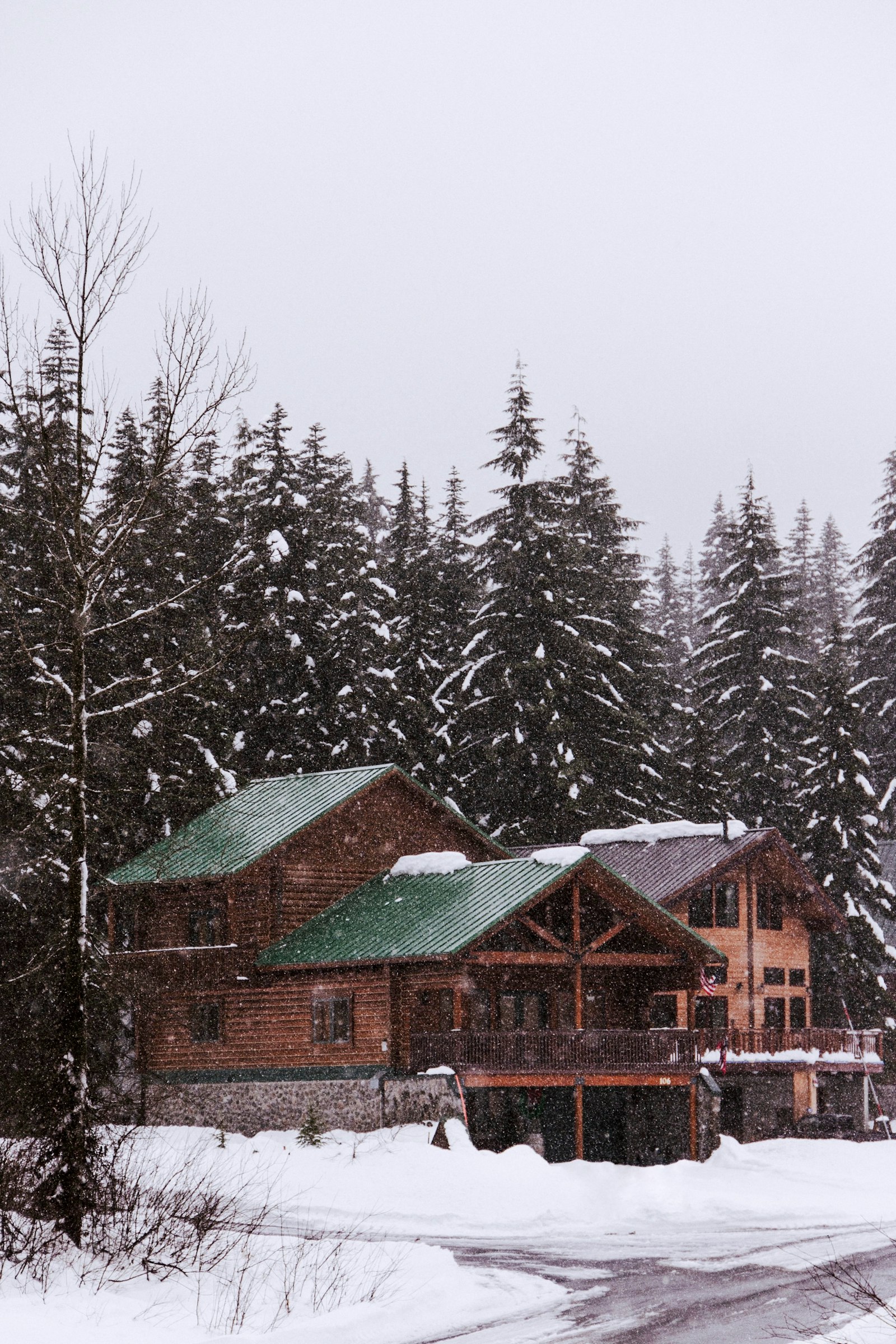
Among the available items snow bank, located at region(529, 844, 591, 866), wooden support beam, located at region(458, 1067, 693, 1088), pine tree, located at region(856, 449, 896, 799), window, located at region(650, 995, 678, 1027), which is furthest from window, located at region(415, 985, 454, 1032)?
pine tree, located at region(856, 449, 896, 799)

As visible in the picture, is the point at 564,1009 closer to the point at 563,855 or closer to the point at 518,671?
the point at 563,855

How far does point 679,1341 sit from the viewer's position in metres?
15.3

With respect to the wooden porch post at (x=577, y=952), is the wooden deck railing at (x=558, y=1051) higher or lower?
lower

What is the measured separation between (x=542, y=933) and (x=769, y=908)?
52.1ft

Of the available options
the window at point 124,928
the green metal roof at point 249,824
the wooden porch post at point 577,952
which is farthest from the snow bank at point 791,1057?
the window at point 124,928

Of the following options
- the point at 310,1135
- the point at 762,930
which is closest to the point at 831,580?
the point at 762,930

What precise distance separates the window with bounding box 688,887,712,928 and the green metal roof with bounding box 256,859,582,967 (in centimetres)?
1044

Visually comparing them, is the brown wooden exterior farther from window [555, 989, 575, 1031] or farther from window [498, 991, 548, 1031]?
window [498, 991, 548, 1031]

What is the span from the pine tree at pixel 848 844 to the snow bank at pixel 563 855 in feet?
52.2

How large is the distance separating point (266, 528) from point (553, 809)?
13839 mm

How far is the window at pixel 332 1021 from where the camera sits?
37719mm

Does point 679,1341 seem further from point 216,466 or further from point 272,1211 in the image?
point 216,466

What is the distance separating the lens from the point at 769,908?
49.8 m

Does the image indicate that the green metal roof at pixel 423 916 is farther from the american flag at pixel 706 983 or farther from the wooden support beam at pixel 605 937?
the wooden support beam at pixel 605 937
